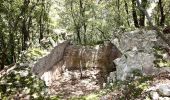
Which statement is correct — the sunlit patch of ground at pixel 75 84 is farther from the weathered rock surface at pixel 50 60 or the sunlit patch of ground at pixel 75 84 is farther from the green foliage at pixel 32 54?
the green foliage at pixel 32 54

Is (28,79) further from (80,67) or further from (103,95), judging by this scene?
(80,67)

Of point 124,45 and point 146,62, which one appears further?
point 124,45

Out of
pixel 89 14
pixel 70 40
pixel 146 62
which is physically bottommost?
pixel 146 62

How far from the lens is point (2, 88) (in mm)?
12555

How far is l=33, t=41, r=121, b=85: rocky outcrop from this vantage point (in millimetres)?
17719

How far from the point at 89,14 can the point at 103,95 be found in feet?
78.6

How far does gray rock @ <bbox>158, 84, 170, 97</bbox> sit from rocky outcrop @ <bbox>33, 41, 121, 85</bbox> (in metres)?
7.66

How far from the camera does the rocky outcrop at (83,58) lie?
1772 cm

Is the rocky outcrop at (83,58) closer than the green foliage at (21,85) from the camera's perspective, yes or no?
Result: No

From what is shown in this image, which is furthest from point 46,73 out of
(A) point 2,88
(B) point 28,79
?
(A) point 2,88

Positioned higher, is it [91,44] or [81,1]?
[81,1]

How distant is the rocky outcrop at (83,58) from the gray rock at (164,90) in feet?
25.1

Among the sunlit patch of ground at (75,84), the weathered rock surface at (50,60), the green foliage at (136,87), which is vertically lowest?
the sunlit patch of ground at (75,84)

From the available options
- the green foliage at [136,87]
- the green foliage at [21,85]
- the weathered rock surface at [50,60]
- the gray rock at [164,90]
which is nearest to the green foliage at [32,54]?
the weathered rock surface at [50,60]
